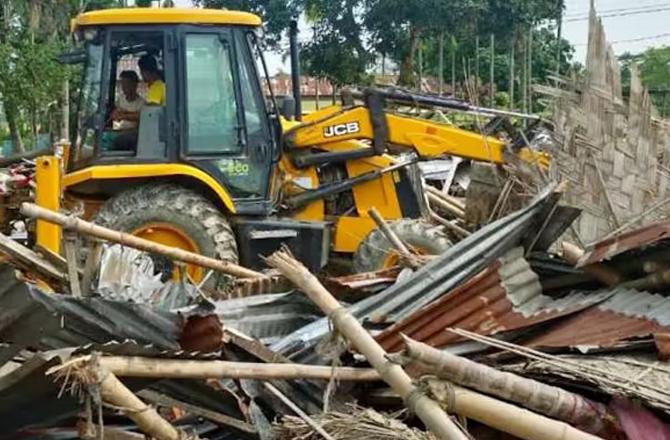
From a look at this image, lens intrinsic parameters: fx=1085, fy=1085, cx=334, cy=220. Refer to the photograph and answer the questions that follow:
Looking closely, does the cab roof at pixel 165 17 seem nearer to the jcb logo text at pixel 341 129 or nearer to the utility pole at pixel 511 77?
the jcb logo text at pixel 341 129

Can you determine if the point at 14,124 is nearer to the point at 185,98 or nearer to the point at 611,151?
the point at 185,98

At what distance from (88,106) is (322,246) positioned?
7.41ft

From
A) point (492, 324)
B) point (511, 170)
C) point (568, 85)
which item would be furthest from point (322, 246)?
point (492, 324)

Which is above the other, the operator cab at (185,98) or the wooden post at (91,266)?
the operator cab at (185,98)

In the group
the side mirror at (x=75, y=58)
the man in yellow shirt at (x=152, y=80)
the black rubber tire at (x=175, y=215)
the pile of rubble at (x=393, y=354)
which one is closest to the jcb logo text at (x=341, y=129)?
the black rubber tire at (x=175, y=215)

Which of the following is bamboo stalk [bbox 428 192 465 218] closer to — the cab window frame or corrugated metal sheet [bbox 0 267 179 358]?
the cab window frame

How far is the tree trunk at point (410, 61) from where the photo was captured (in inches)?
1056

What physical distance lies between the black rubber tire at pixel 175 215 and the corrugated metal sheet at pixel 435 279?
3.50 metres

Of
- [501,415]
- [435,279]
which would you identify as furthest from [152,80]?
[501,415]

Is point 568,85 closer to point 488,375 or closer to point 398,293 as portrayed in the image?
point 398,293

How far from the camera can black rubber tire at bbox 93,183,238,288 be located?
8398mm

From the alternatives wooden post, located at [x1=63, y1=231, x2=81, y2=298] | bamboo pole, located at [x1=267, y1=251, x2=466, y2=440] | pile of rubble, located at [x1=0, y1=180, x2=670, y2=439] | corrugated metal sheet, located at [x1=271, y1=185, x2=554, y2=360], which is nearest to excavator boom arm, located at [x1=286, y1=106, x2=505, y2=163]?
wooden post, located at [x1=63, y1=231, x2=81, y2=298]

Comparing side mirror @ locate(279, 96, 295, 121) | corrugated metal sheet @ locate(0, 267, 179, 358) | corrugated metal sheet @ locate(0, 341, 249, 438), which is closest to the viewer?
corrugated metal sheet @ locate(0, 341, 249, 438)

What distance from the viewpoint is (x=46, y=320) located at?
3.87m
